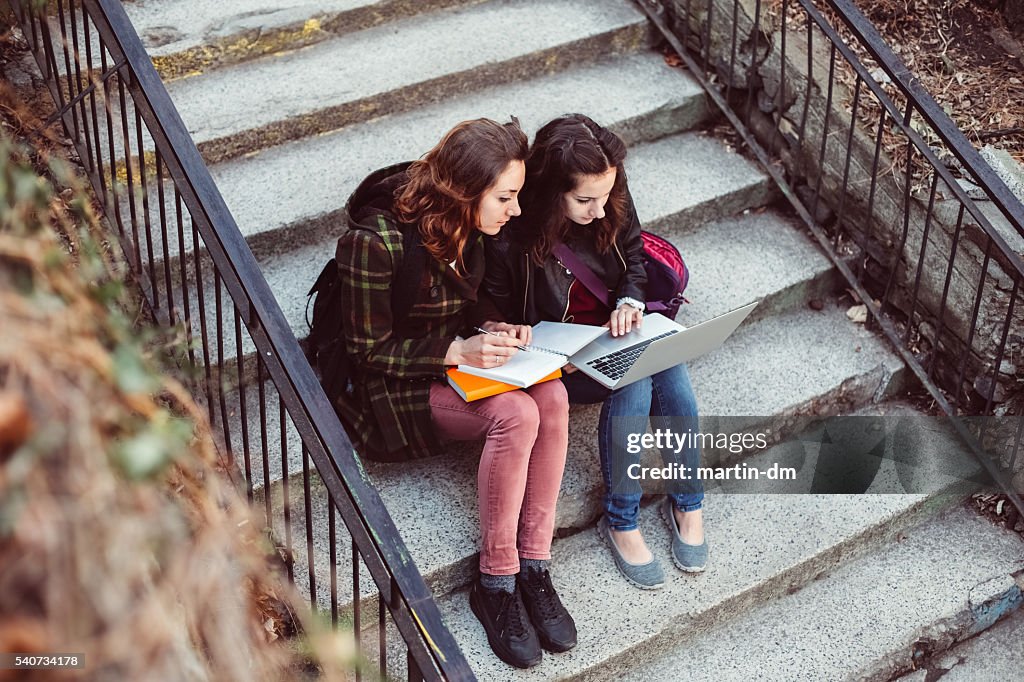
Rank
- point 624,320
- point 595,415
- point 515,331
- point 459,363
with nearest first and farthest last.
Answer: point 459,363
point 515,331
point 624,320
point 595,415

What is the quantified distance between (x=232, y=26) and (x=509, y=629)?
8.21 ft

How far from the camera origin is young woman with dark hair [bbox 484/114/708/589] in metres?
3.19

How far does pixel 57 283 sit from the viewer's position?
153cm

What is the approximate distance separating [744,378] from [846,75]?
1.29m

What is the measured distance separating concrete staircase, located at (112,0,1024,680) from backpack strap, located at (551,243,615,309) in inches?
17.6

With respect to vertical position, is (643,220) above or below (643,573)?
above

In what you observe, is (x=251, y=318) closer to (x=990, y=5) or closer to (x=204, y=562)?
(x=204, y=562)

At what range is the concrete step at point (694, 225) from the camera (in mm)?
3732

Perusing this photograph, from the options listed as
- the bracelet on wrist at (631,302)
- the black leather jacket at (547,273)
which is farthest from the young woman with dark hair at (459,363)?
the bracelet on wrist at (631,302)

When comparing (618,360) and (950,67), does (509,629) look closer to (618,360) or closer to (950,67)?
(618,360)

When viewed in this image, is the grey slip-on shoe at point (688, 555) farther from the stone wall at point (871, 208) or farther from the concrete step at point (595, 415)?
the stone wall at point (871, 208)

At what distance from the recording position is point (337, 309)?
3.17 metres

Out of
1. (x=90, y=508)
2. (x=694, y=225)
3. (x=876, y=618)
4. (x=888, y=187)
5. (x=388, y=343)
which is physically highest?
(x=90, y=508)

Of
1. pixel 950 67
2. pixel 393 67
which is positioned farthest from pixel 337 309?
pixel 950 67
